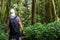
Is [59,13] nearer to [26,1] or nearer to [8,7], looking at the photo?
[26,1]

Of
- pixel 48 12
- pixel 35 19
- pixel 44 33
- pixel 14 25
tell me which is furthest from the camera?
pixel 35 19

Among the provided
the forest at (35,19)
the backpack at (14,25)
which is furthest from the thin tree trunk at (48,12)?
the backpack at (14,25)

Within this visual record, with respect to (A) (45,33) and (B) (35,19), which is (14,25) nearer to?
(A) (45,33)

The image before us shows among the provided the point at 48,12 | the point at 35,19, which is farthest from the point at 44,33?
the point at 35,19

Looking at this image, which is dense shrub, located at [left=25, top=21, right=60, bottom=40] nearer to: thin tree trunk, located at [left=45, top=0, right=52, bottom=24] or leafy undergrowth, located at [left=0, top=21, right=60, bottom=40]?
leafy undergrowth, located at [left=0, top=21, right=60, bottom=40]

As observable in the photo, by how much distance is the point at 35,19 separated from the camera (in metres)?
13.4

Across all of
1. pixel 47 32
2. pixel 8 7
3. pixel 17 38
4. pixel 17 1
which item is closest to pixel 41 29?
pixel 47 32

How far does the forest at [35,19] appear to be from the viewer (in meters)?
9.11

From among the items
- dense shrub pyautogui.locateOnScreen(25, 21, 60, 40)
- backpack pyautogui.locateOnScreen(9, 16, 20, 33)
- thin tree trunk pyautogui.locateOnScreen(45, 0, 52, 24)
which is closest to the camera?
backpack pyautogui.locateOnScreen(9, 16, 20, 33)

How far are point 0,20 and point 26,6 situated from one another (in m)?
4.15

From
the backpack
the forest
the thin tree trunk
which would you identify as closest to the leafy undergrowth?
the forest

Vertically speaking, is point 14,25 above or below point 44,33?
above

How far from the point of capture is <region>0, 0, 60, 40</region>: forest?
9109 mm

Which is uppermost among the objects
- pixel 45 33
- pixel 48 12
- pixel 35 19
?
pixel 48 12
